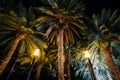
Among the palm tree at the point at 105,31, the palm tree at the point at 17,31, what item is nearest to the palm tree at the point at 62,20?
the palm tree at the point at 17,31

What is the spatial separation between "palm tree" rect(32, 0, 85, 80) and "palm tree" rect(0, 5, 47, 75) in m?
1.47

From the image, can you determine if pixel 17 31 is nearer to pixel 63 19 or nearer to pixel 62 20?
pixel 62 20

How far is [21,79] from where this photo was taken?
43.0 metres

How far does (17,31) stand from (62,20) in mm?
6212

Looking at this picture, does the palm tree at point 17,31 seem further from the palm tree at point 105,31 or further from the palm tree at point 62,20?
the palm tree at point 105,31

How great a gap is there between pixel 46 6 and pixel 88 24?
20.1ft

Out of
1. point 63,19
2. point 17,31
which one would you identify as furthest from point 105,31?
point 17,31

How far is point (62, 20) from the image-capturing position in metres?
21.5

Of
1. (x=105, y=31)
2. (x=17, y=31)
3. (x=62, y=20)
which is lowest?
(x=105, y=31)

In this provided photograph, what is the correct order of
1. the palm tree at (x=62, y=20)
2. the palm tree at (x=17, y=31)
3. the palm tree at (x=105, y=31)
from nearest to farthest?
the palm tree at (x=62, y=20) < the palm tree at (x=17, y=31) < the palm tree at (x=105, y=31)

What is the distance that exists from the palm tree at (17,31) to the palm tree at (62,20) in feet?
4.83

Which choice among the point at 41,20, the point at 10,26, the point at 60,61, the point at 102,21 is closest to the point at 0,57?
the point at 10,26

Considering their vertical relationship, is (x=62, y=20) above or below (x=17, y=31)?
above

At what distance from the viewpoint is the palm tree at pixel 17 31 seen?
21781 millimetres
